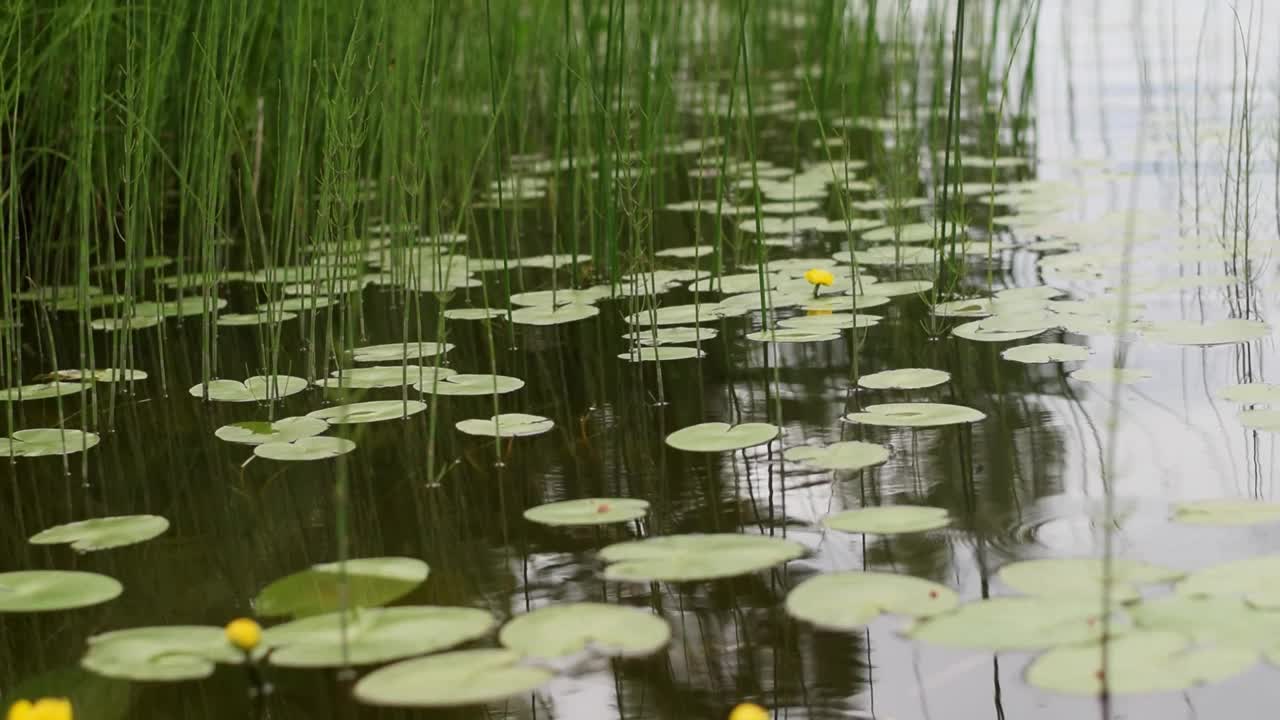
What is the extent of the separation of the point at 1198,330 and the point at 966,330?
0.31m

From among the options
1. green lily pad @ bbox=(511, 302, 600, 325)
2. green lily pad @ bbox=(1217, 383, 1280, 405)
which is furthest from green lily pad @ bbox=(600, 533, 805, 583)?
green lily pad @ bbox=(511, 302, 600, 325)

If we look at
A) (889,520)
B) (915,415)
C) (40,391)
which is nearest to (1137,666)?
(889,520)

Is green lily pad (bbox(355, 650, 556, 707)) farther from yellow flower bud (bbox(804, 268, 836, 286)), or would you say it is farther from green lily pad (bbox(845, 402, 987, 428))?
yellow flower bud (bbox(804, 268, 836, 286))

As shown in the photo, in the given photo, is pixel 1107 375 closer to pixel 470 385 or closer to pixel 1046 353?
pixel 1046 353

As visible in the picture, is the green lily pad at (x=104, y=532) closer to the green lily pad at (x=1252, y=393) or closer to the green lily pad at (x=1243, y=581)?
the green lily pad at (x=1243, y=581)

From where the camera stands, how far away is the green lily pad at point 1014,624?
1069 mm

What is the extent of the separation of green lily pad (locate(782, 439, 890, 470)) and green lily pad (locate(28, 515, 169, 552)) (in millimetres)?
686

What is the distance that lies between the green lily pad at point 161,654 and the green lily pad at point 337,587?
9 cm

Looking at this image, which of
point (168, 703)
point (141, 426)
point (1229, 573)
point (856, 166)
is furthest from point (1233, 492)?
point (856, 166)

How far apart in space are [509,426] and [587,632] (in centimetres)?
62

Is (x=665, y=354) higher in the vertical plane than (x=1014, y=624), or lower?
higher

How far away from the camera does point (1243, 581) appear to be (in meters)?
1.14

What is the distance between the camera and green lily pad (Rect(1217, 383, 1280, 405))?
1.63 m

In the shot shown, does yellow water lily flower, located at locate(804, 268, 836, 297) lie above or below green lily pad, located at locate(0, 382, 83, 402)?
above
